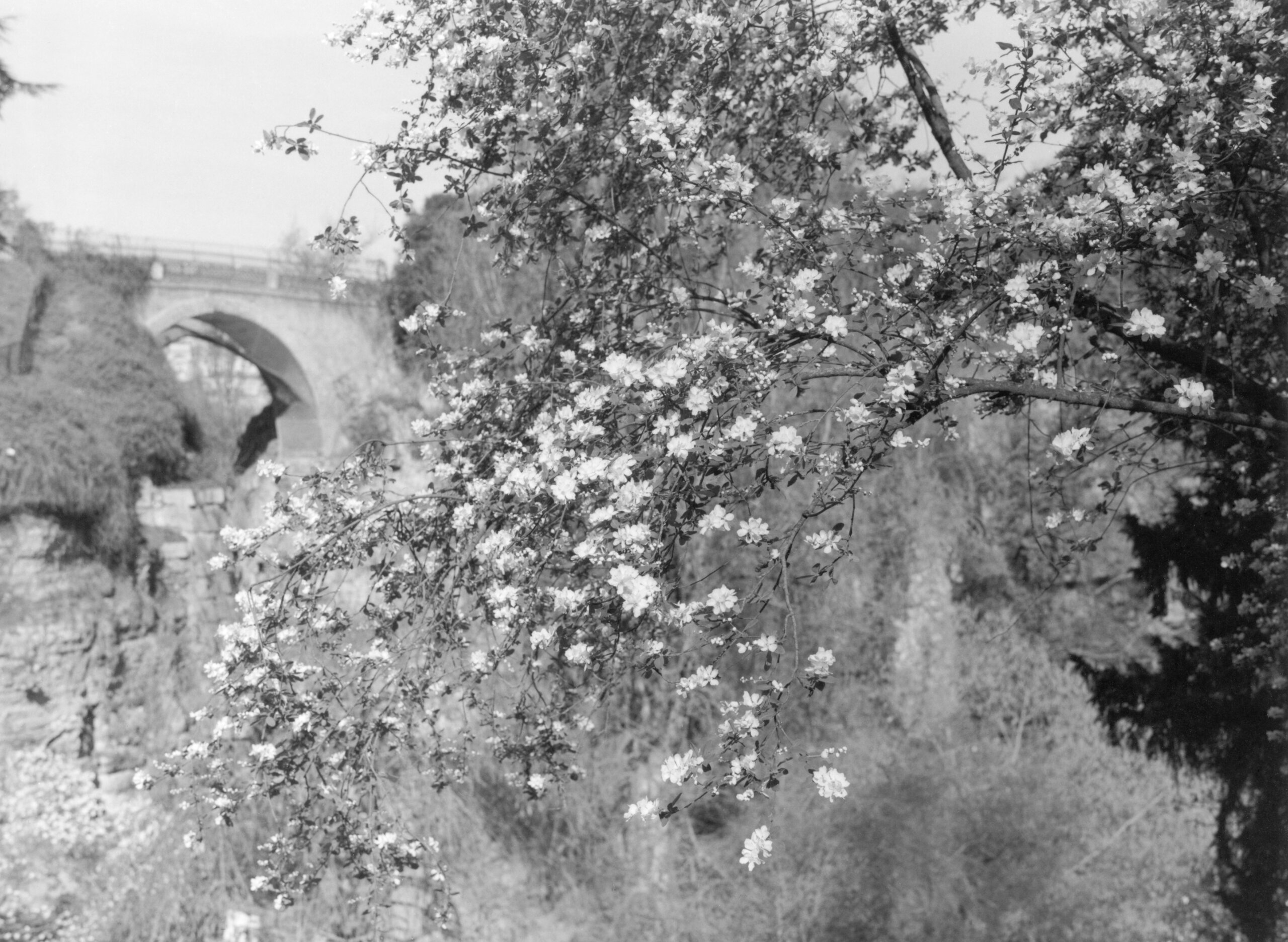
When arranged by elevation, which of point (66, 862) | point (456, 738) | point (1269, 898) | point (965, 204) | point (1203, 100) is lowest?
point (66, 862)

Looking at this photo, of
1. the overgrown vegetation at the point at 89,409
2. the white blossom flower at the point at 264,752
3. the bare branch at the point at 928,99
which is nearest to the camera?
the white blossom flower at the point at 264,752

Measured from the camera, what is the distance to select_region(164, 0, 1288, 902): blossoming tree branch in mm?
2428

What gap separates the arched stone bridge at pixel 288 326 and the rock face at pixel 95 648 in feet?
10.0

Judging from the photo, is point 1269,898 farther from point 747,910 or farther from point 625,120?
point 625,120

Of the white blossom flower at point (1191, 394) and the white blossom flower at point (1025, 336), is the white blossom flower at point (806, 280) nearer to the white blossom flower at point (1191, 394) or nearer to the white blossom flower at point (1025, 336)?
the white blossom flower at point (1025, 336)

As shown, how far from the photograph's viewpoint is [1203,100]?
2.69 metres

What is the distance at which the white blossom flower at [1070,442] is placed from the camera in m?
2.40

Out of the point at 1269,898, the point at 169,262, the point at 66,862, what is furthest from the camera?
the point at 169,262

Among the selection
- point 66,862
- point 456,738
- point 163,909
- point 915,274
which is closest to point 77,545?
point 66,862

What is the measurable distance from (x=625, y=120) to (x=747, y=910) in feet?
22.8

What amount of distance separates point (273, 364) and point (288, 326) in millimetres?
820

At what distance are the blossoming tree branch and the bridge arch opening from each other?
518 inches

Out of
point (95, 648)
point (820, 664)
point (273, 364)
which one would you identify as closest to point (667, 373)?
point (820, 664)

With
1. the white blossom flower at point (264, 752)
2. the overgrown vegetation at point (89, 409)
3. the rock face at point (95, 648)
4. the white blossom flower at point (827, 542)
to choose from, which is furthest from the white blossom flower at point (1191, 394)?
the overgrown vegetation at point (89, 409)
